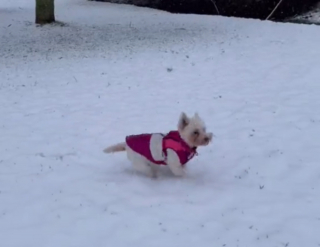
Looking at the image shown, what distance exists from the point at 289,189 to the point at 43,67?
910 cm

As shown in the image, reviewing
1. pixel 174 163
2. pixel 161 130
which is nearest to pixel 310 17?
pixel 161 130

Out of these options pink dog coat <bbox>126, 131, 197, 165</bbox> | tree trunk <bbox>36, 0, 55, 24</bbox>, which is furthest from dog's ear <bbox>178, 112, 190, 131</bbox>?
tree trunk <bbox>36, 0, 55, 24</bbox>

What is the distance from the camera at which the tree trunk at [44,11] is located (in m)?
19.5

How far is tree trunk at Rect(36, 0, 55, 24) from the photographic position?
1950 cm

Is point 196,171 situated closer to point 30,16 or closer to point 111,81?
point 111,81

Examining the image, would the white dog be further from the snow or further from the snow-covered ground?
the snow-covered ground

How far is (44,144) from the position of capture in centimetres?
775

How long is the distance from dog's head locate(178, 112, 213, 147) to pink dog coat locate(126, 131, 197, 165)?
0.24 ft

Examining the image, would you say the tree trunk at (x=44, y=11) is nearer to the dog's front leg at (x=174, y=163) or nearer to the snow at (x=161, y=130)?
the snow at (x=161, y=130)

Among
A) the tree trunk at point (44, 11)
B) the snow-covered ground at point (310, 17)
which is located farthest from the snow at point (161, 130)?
the snow-covered ground at point (310, 17)

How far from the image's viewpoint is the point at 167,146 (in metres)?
6.09

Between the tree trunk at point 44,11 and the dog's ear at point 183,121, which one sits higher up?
the dog's ear at point 183,121

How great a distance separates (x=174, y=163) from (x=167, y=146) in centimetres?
23

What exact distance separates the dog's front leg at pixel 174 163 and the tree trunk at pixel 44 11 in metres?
14.9
